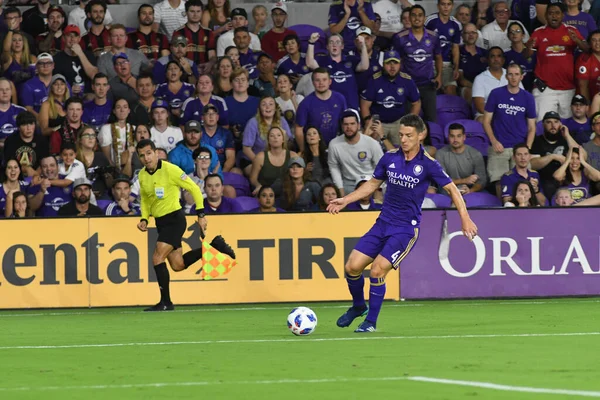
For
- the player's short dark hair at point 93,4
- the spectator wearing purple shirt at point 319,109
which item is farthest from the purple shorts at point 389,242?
the player's short dark hair at point 93,4

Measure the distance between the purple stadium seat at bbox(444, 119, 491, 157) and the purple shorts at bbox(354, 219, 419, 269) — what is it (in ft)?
26.8

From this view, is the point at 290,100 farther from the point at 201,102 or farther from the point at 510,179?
the point at 510,179

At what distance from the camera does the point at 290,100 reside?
64.4ft

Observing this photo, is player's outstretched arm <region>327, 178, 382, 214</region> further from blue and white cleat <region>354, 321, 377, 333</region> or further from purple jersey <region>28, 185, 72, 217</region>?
purple jersey <region>28, 185, 72, 217</region>

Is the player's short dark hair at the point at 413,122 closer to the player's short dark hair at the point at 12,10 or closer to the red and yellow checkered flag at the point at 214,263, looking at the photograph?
the red and yellow checkered flag at the point at 214,263

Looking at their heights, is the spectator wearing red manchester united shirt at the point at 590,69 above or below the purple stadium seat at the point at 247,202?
above

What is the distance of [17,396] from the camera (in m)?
7.30

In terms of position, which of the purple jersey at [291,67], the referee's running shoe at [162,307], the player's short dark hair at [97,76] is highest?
the purple jersey at [291,67]

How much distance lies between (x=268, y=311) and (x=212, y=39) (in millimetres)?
6978

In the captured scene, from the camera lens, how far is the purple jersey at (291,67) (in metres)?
20.4

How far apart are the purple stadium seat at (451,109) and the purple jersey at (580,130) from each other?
177 cm

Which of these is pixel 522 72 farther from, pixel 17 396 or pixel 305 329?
pixel 17 396

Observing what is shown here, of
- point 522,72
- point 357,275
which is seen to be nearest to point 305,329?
point 357,275

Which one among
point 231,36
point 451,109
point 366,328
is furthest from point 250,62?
point 366,328
